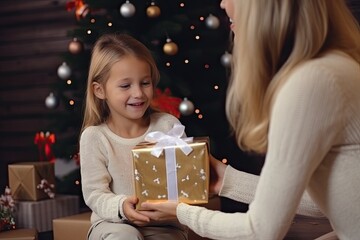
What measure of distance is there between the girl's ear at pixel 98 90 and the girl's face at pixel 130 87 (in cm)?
7

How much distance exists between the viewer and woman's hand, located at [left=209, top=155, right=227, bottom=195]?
5.32 feet

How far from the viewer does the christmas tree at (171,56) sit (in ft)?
11.4

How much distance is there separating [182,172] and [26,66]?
3.49 m

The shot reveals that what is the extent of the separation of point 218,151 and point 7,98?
197cm

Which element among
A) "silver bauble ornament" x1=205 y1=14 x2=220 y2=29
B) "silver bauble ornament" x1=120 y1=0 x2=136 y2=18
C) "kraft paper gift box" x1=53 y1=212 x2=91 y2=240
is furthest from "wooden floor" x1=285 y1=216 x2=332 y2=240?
"silver bauble ornament" x1=120 y1=0 x2=136 y2=18

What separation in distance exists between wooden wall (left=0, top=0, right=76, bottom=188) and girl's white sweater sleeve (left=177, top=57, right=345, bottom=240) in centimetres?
366

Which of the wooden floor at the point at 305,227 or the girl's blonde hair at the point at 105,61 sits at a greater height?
the girl's blonde hair at the point at 105,61

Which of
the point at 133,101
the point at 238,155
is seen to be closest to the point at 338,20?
the point at 133,101

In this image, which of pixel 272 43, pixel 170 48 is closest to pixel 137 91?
pixel 272 43

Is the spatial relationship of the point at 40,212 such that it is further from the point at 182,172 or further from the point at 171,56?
the point at 182,172

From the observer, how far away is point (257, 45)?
1.16 m

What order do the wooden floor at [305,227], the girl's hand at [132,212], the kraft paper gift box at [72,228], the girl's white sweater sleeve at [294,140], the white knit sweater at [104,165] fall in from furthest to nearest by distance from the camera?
the wooden floor at [305,227], the kraft paper gift box at [72,228], the white knit sweater at [104,165], the girl's hand at [132,212], the girl's white sweater sleeve at [294,140]

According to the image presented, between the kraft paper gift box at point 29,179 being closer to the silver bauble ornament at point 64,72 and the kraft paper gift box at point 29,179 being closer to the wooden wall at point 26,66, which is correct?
the silver bauble ornament at point 64,72

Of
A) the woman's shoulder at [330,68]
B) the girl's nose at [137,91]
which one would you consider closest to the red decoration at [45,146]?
the girl's nose at [137,91]
